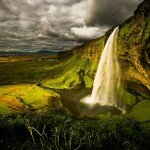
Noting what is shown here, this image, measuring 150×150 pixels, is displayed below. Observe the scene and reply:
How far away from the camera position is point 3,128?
241 ft

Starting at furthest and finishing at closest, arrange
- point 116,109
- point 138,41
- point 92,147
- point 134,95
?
point 134,95, point 116,109, point 138,41, point 92,147

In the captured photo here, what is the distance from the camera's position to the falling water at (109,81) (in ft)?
481

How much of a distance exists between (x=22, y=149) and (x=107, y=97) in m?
87.0

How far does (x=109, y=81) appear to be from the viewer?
158750 millimetres

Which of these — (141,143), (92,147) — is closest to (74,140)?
(92,147)

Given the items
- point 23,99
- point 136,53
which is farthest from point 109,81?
point 23,99

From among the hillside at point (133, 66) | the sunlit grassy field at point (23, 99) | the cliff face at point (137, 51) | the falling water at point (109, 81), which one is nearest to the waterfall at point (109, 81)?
the falling water at point (109, 81)

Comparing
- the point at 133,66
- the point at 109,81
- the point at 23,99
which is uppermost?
the point at 133,66

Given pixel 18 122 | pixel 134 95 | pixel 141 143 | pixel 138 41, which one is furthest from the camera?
pixel 134 95

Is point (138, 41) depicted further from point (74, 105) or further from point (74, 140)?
point (74, 140)

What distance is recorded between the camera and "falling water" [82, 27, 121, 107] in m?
147

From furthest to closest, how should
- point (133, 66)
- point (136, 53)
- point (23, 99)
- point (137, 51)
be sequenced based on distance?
point (23, 99) → point (133, 66) → point (136, 53) → point (137, 51)

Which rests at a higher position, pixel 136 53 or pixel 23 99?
pixel 136 53

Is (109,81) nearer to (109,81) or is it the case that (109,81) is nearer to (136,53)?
(109,81)
